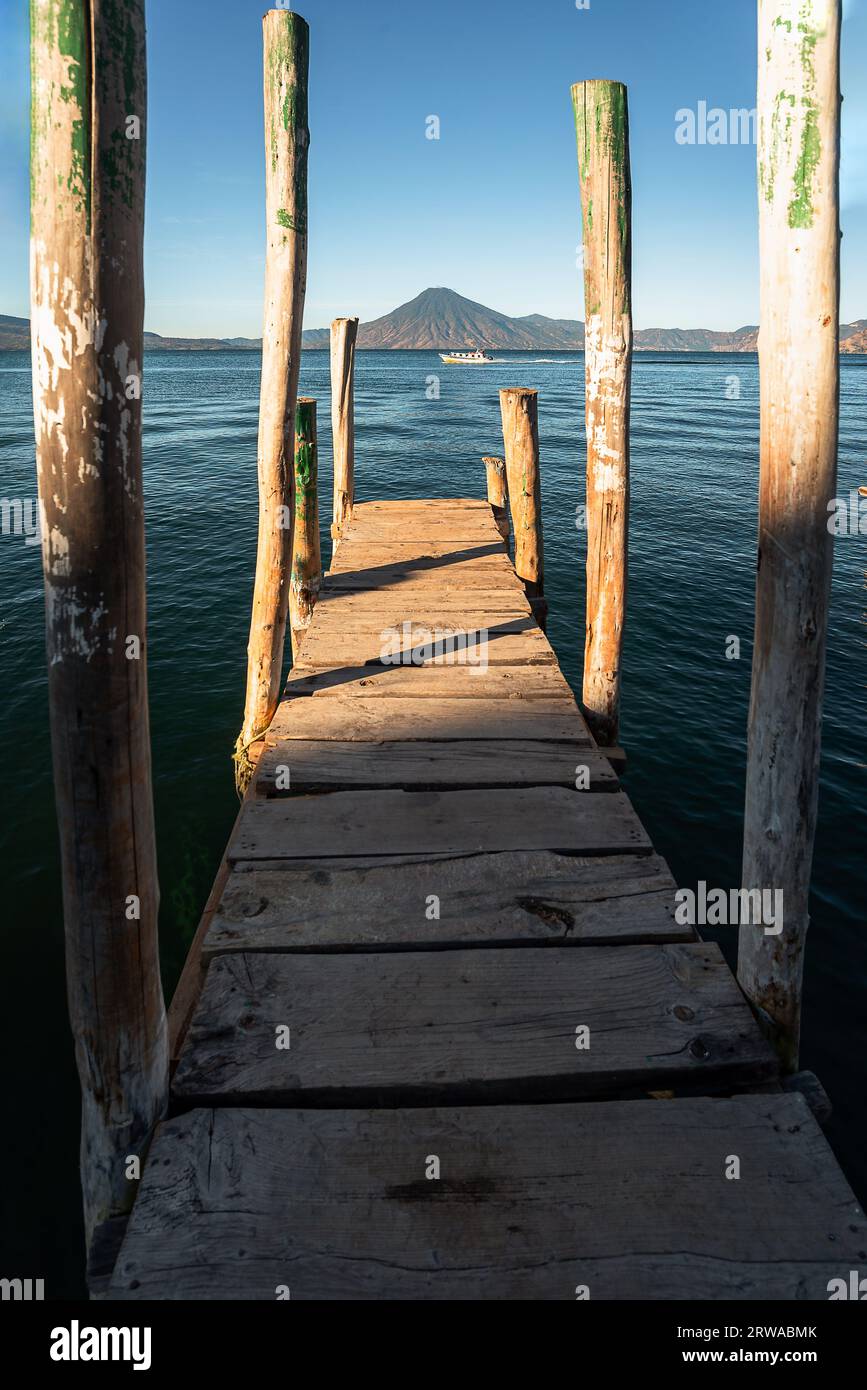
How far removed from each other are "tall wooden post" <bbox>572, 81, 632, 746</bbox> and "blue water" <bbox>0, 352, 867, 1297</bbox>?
9.26 ft

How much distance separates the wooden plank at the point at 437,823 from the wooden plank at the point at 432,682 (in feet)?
4.67

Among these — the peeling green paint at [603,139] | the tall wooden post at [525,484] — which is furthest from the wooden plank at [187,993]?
the tall wooden post at [525,484]

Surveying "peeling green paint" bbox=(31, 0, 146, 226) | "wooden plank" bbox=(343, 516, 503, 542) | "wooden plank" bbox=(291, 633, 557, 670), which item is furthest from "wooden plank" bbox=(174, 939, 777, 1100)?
"wooden plank" bbox=(343, 516, 503, 542)

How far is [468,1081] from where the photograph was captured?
8.87ft

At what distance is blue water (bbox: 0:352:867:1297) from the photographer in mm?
5113

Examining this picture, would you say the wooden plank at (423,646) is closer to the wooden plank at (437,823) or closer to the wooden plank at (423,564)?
the wooden plank at (423,564)

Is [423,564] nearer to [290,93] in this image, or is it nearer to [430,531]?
[430,531]

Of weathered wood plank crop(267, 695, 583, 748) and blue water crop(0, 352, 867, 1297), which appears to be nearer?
blue water crop(0, 352, 867, 1297)

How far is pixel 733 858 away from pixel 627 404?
4452mm

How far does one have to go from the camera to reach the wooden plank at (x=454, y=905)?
3.38 m

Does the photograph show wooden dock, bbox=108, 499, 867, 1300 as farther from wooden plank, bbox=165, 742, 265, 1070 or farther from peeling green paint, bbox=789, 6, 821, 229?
peeling green paint, bbox=789, 6, 821, 229

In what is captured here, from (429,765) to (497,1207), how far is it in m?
2.80

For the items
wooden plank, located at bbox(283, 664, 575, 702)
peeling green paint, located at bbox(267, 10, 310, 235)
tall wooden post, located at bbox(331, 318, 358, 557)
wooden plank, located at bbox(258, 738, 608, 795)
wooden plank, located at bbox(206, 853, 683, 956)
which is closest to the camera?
wooden plank, located at bbox(206, 853, 683, 956)
